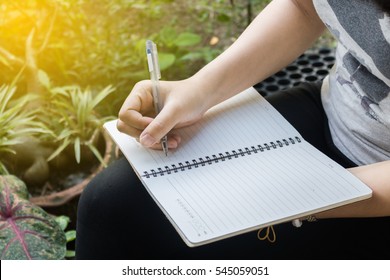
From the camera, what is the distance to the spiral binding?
1057mm

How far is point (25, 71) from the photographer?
1984 mm

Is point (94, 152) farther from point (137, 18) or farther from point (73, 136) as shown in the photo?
point (137, 18)

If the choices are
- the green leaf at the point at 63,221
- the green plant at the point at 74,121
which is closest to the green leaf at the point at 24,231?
the green leaf at the point at 63,221

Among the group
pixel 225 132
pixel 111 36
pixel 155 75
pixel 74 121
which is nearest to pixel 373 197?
pixel 225 132

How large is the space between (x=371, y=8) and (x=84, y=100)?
0.99 meters

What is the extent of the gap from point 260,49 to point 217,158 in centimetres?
25

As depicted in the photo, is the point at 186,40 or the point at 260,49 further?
the point at 186,40

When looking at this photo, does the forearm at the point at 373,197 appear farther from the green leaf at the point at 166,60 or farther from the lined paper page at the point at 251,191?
the green leaf at the point at 166,60

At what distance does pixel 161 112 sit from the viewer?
110 centimetres

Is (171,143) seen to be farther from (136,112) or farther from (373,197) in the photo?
(373,197)

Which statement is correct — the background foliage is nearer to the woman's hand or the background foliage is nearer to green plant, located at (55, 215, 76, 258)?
green plant, located at (55, 215, 76, 258)

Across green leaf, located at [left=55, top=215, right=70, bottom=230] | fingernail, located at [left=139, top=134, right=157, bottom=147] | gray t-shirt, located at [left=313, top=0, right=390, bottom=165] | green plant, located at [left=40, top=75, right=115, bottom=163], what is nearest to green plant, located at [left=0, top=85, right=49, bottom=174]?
green plant, located at [left=40, top=75, right=115, bottom=163]

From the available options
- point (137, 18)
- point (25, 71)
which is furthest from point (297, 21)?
point (137, 18)

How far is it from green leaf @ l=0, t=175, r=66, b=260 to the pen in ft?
1.39
